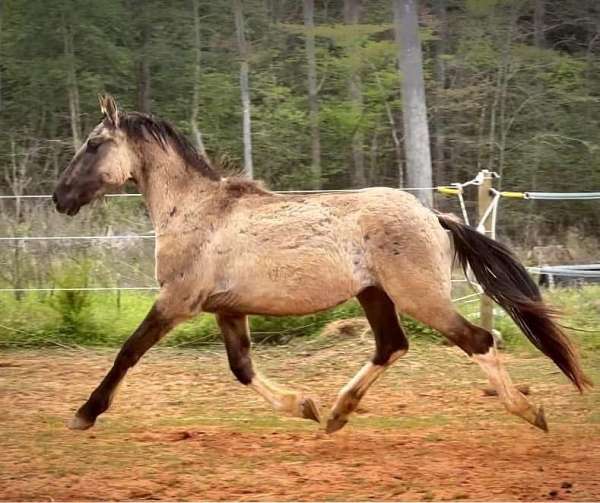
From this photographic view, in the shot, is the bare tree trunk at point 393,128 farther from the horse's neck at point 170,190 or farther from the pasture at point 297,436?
the horse's neck at point 170,190

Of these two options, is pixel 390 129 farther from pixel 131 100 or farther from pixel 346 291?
pixel 346 291

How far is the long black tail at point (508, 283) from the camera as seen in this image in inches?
226

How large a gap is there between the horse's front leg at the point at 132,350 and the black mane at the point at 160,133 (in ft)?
3.22

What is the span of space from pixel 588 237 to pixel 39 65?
10.4 meters

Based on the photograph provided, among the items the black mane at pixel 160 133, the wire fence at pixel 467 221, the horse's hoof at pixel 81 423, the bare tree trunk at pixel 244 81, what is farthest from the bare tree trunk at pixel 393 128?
the horse's hoof at pixel 81 423

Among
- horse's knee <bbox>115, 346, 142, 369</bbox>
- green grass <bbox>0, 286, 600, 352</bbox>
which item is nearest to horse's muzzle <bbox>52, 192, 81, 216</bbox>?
horse's knee <bbox>115, 346, 142, 369</bbox>

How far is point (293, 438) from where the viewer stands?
5723 millimetres

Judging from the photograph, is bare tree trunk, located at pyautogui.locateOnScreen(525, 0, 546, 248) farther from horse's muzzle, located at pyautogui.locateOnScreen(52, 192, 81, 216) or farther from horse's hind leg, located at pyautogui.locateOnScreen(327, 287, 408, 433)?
horse's muzzle, located at pyautogui.locateOnScreen(52, 192, 81, 216)

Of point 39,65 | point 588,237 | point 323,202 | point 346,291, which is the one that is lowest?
point 588,237

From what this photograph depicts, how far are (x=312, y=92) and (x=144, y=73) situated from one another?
3227mm

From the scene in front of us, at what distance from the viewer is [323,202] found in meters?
5.70

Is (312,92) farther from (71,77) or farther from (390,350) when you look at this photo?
(390,350)

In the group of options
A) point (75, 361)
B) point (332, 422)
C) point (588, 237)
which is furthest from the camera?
point (588, 237)

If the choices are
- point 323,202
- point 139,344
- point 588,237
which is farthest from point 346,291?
point 588,237
